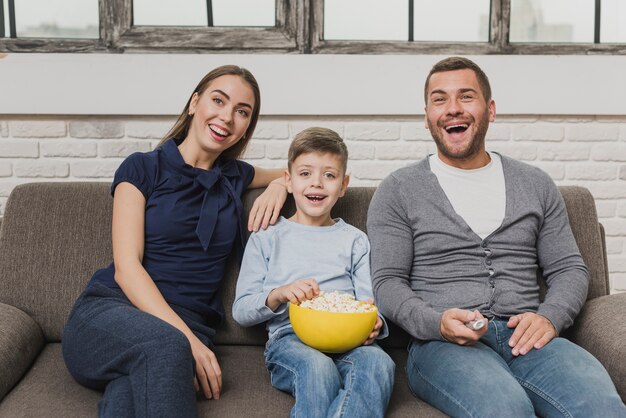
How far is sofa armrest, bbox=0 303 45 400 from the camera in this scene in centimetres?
167

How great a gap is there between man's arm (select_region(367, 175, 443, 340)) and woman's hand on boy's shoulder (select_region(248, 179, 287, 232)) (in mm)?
244

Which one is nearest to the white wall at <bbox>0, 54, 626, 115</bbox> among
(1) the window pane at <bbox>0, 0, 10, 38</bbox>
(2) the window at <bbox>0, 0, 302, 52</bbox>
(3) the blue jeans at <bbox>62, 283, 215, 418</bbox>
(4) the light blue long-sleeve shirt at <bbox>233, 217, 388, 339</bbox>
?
(2) the window at <bbox>0, 0, 302, 52</bbox>

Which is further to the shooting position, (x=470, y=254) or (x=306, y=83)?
(x=306, y=83)

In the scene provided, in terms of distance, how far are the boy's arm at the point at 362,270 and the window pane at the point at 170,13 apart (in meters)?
1.53

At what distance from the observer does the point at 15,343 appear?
5.76ft

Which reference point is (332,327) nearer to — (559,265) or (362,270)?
(362,270)

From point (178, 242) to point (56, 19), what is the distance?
5.27 feet

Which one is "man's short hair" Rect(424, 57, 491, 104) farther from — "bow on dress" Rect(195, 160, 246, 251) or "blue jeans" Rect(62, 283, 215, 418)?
"blue jeans" Rect(62, 283, 215, 418)

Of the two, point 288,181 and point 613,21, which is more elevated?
point 613,21

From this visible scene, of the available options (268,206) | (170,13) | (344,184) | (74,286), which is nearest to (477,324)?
(344,184)

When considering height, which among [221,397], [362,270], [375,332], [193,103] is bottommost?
[221,397]

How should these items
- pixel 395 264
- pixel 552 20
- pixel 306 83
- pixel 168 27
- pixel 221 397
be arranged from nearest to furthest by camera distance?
pixel 221 397 → pixel 395 264 → pixel 306 83 → pixel 168 27 → pixel 552 20

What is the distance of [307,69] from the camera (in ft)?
9.61

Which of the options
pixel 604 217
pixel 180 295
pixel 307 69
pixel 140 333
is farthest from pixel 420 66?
pixel 140 333
